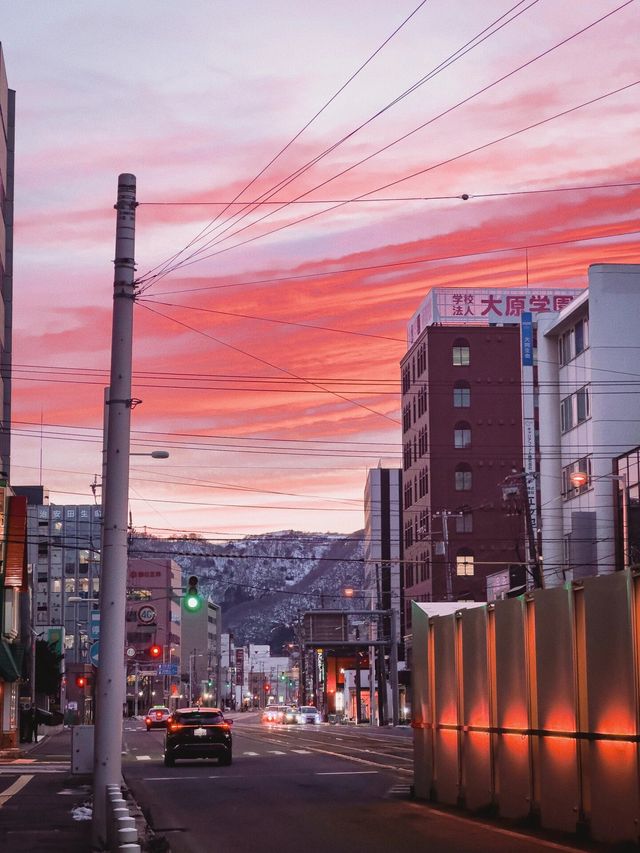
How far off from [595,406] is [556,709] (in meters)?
55.0

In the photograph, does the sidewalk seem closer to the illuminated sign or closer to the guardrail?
the guardrail

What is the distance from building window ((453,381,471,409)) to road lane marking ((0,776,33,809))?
91378mm

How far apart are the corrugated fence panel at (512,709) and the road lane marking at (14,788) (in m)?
11.4

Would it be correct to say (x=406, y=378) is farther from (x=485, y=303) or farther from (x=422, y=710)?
(x=422, y=710)

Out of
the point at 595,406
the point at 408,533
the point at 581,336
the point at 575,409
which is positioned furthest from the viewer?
the point at 408,533

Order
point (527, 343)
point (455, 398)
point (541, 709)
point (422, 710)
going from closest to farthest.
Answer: point (541, 709) → point (422, 710) → point (527, 343) → point (455, 398)

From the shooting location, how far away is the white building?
69750 mm

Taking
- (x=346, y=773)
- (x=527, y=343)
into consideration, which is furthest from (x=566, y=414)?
(x=346, y=773)

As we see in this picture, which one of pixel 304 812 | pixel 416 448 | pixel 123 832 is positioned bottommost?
pixel 304 812

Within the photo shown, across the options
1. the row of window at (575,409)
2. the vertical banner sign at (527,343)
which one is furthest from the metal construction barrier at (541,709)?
the vertical banner sign at (527,343)

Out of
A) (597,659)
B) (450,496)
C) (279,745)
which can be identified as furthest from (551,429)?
(597,659)

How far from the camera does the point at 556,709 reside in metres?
18.8

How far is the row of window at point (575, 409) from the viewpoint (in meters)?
73.7

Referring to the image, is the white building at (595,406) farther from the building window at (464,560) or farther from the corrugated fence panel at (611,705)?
the corrugated fence panel at (611,705)
